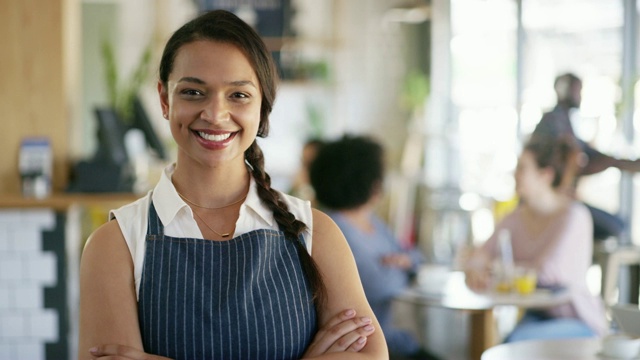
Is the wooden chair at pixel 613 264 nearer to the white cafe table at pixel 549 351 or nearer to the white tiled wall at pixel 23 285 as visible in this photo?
the white cafe table at pixel 549 351

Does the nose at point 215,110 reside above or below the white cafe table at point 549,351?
above

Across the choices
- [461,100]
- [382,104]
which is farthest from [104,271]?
[382,104]

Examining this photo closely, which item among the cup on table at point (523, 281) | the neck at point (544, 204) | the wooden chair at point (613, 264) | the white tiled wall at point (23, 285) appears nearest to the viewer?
the cup on table at point (523, 281)

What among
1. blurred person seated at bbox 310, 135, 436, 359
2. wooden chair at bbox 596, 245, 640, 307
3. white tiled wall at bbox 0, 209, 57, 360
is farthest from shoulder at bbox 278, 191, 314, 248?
wooden chair at bbox 596, 245, 640, 307

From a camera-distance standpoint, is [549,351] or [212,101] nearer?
[212,101]

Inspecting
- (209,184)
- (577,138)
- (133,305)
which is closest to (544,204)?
(577,138)

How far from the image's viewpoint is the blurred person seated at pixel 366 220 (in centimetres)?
377

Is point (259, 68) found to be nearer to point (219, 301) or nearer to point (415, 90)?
point (219, 301)

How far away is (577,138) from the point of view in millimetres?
5480

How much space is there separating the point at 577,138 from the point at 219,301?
412cm

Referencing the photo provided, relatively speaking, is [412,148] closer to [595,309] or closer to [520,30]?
[520,30]

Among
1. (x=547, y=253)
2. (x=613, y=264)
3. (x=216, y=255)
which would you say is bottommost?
(x=613, y=264)

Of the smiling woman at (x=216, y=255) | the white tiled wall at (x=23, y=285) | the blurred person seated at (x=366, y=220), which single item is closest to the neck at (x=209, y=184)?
the smiling woman at (x=216, y=255)

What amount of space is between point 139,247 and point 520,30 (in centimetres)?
584
